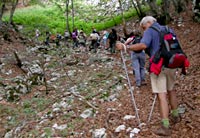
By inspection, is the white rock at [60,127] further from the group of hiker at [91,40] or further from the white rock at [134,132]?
the group of hiker at [91,40]

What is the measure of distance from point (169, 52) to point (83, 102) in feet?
12.0

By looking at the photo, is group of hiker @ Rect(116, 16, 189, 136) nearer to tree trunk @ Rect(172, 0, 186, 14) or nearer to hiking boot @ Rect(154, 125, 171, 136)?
hiking boot @ Rect(154, 125, 171, 136)

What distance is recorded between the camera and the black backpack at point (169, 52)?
5.07 m

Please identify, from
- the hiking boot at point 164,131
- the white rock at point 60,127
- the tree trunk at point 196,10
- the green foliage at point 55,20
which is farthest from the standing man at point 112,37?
the hiking boot at point 164,131

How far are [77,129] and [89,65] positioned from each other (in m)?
8.75

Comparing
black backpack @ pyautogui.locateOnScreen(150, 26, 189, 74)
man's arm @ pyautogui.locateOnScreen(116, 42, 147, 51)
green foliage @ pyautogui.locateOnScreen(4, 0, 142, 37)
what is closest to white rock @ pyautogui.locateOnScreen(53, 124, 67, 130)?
man's arm @ pyautogui.locateOnScreen(116, 42, 147, 51)

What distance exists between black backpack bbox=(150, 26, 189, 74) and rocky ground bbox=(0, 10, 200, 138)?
1144 mm

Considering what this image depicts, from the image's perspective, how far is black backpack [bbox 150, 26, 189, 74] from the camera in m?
5.07

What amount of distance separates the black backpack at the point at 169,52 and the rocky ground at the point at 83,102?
1.14 meters

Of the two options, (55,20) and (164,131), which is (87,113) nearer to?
(164,131)

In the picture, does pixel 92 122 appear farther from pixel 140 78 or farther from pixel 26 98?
pixel 26 98

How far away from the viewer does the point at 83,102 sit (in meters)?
8.27

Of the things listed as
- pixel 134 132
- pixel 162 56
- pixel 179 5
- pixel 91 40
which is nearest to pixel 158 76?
pixel 162 56

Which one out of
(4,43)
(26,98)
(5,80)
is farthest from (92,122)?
(4,43)
